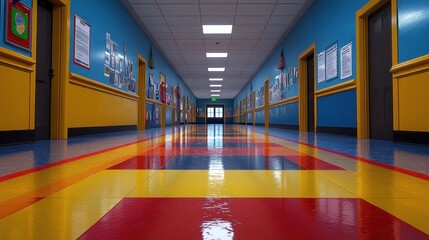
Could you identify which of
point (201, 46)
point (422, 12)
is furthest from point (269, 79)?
point (422, 12)

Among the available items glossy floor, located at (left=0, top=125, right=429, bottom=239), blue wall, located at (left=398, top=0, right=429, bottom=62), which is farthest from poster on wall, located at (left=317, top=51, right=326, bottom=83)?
glossy floor, located at (left=0, top=125, right=429, bottom=239)

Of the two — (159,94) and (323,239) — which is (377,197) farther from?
(159,94)

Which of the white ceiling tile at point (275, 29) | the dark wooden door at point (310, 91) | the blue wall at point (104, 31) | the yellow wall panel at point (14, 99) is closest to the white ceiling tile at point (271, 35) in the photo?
the white ceiling tile at point (275, 29)

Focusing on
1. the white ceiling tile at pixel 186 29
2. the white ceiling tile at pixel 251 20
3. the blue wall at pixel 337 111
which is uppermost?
the white ceiling tile at pixel 186 29

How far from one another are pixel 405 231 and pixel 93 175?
4.85 feet

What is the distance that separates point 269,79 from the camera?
13094 millimetres

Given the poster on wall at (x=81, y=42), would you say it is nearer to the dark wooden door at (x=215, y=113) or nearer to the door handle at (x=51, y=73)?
the door handle at (x=51, y=73)

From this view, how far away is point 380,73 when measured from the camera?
4.62 m

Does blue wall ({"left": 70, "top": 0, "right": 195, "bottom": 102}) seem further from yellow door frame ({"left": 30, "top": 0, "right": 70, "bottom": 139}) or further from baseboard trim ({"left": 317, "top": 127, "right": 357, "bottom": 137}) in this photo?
baseboard trim ({"left": 317, "top": 127, "right": 357, "bottom": 137})

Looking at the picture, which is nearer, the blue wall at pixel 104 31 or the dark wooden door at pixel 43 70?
the dark wooden door at pixel 43 70

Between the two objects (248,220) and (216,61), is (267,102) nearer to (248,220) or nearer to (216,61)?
(216,61)

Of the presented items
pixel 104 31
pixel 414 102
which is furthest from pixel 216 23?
pixel 414 102

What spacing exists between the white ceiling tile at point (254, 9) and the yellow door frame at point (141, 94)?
3428mm

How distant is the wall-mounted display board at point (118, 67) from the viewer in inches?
248
